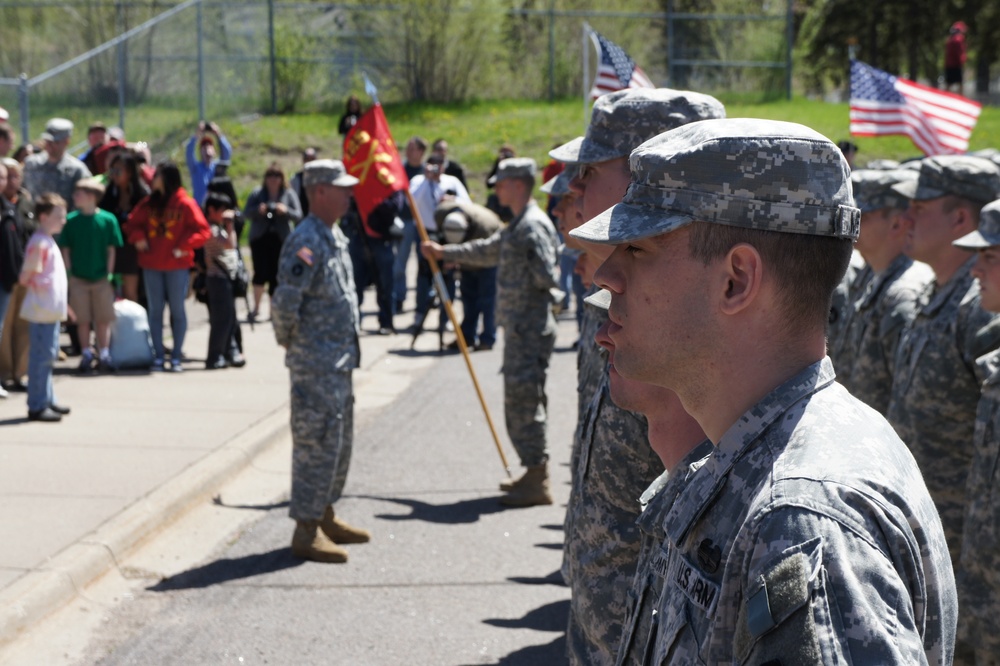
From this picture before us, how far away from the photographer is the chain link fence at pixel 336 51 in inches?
958

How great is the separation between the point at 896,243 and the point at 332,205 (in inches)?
129

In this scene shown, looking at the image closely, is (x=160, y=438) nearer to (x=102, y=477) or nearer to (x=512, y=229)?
(x=102, y=477)

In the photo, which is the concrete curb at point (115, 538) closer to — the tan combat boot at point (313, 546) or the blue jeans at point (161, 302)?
the tan combat boot at point (313, 546)

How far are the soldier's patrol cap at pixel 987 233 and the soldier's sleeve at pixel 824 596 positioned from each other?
335 cm

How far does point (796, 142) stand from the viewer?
5.90 ft

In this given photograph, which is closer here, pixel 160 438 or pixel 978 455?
pixel 978 455

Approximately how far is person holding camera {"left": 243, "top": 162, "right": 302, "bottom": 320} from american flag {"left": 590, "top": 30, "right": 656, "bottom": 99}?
4.08 meters

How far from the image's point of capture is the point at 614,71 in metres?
12.7

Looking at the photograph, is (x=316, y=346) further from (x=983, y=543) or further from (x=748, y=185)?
(x=748, y=185)

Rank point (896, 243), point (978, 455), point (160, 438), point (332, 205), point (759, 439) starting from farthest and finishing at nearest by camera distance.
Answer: point (160, 438) → point (332, 205) → point (896, 243) → point (978, 455) → point (759, 439)

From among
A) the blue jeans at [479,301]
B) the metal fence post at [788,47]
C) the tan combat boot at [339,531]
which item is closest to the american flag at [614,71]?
the blue jeans at [479,301]

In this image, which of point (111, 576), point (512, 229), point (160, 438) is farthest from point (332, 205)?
point (160, 438)

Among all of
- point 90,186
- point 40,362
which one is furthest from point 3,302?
point 90,186

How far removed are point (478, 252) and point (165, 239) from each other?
4543mm
